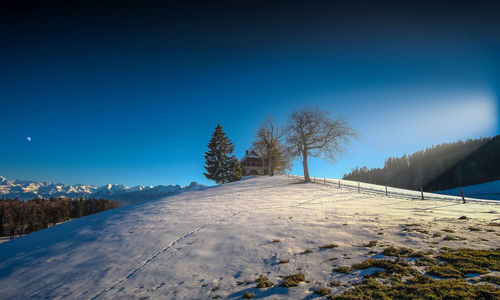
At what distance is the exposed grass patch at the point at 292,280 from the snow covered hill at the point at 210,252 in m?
0.19

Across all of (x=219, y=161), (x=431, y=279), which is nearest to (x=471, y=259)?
(x=431, y=279)

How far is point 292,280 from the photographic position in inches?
209

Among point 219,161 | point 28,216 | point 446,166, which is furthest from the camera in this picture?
point 446,166

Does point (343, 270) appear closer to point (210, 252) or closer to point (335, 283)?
point (335, 283)

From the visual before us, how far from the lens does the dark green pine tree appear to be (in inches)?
1796

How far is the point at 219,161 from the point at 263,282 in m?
41.2

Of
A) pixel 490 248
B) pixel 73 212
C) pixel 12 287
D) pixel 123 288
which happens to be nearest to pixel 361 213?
pixel 490 248

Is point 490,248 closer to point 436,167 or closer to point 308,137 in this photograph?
point 308,137

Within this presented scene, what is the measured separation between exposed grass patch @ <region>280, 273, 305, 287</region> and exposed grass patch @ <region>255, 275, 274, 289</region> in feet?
1.17

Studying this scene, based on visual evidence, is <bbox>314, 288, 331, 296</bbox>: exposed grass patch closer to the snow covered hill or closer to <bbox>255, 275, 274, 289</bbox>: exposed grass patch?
the snow covered hill

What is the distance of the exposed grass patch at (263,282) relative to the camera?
5248 millimetres

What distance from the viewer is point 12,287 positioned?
6973 mm

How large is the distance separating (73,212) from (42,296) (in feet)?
415

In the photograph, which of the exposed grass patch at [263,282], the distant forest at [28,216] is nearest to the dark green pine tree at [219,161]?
the exposed grass patch at [263,282]
